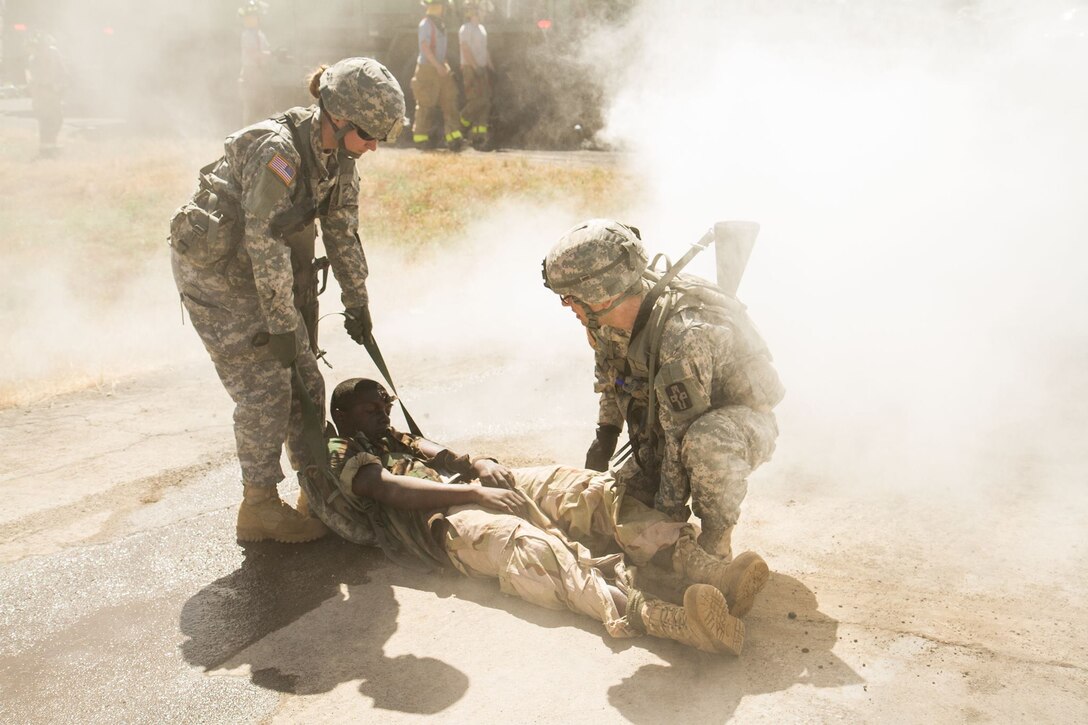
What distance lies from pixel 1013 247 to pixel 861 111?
1.46 metres

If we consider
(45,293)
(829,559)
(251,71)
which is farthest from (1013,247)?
(251,71)

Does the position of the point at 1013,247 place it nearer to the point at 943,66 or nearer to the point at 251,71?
the point at 943,66

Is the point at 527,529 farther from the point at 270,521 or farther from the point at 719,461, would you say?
the point at 270,521

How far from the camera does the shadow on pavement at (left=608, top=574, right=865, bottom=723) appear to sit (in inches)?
115

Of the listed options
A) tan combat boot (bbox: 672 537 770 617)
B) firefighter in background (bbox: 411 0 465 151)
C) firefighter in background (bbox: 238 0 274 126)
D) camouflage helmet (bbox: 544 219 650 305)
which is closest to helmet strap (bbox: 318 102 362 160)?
camouflage helmet (bbox: 544 219 650 305)

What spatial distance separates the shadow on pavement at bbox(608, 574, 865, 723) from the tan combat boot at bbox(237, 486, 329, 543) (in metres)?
1.63

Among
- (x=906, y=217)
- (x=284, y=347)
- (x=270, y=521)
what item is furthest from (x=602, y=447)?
(x=906, y=217)

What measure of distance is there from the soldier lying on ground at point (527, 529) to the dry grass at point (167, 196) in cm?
500

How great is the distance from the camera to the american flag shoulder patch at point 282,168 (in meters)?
3.63

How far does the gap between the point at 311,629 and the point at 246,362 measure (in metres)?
1.09

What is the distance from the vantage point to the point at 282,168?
143 inches

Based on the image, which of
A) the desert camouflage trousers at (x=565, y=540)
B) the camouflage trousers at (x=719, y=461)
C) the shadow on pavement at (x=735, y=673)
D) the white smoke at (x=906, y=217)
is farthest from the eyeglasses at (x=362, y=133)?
the white smoke at (x=906, y=217)

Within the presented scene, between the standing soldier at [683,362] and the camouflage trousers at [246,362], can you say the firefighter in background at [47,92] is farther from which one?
the standing soldier at [683,362]

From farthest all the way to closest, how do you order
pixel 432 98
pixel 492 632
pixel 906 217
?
pixel 432 98
pixel 906 217
pixel 492 632
